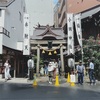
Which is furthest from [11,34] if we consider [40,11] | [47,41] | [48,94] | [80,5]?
[40,11]

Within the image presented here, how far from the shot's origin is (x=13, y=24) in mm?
35062

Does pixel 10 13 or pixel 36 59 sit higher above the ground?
pixel 10 13

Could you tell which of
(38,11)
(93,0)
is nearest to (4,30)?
(93,0)

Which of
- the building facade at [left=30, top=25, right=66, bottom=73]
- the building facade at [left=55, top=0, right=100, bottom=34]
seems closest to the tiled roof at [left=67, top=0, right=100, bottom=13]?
the building facade at [left=55, top=0, right=100, bottom=34]

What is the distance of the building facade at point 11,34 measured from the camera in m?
28.4

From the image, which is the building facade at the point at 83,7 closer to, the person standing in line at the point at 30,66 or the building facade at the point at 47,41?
the building facade at the point at 47,41

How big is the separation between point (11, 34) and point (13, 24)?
191 centimetres

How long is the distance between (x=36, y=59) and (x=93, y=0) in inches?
441

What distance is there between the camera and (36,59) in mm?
30609

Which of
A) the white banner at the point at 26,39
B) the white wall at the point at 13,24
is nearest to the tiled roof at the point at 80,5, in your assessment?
the white wall at the point at 13,24

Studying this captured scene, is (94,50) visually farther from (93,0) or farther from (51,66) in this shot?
(93,0)

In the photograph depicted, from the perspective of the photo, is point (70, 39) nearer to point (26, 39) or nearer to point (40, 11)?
point (26, 39)

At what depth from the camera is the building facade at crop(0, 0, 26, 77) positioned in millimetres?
28406

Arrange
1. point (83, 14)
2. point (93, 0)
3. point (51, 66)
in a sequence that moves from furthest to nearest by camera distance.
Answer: point (93, 0) → point (83, 14) → point (51, 66)
